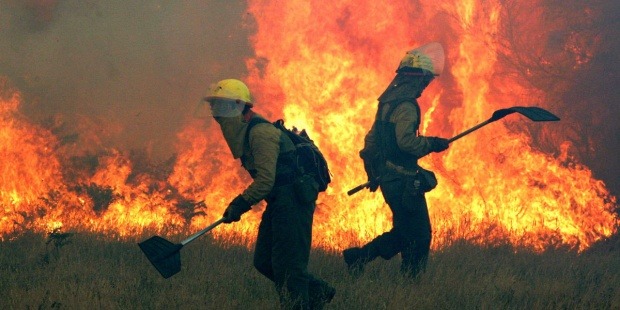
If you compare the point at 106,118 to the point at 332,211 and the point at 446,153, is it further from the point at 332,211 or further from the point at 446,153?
the point at 446,153

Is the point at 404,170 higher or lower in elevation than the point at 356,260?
higher

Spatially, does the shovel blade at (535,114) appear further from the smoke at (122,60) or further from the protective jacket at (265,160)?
the smoke at (122,60)

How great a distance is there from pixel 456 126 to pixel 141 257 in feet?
17.7

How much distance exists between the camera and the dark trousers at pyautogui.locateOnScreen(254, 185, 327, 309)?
4.81m

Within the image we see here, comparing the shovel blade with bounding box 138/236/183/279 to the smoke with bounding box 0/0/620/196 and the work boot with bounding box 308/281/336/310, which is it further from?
the smoke with bounding box 0/0/620/196

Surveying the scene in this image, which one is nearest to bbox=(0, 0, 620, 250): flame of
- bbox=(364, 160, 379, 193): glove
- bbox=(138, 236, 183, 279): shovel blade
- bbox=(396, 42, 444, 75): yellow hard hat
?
bbox=(364, 160, 379, 193): glove

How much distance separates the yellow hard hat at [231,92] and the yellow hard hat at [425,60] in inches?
76.5

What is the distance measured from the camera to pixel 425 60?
21.1 feet

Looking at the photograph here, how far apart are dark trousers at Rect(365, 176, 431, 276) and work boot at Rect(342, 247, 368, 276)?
79 millimetres

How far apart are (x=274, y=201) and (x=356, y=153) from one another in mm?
5840

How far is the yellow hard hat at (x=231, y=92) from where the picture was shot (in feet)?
16.3

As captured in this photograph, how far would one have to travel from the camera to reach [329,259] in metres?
7.00

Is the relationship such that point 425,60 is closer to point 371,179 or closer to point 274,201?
point 371,179

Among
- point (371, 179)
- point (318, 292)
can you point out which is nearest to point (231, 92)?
point (318, 292)
